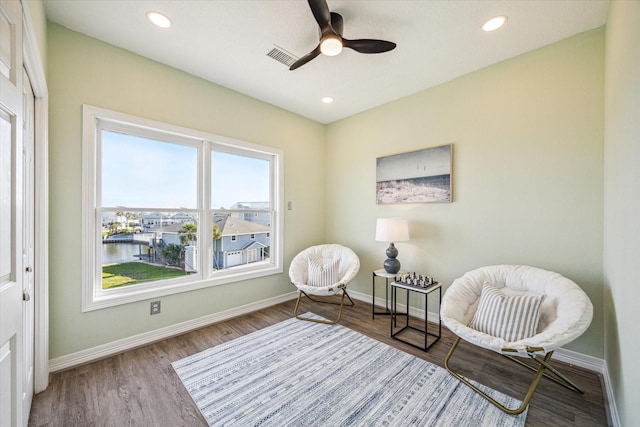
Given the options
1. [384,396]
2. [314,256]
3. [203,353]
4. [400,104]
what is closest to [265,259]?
[314,256]

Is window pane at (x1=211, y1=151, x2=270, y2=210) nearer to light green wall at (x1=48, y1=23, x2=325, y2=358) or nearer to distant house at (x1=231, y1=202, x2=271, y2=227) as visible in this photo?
distant house at (x1=231, y1=202, x2=271, y2=227)

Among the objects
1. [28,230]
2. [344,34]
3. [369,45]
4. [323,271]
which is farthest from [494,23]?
[28,230]

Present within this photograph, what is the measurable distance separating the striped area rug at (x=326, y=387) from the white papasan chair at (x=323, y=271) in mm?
582

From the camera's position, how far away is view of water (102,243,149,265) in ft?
8.01

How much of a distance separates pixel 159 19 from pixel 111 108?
3.00ft

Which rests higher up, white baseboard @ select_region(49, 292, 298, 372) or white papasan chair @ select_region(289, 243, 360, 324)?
white papasan chair @ select_region(289, 243, 360, 324)

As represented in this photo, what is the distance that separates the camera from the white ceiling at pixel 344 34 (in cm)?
191

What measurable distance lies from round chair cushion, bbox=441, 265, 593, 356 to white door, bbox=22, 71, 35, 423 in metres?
2.85

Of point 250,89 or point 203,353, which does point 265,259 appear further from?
point 250,89

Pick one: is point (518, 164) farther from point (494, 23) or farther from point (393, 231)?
point (393, 231)

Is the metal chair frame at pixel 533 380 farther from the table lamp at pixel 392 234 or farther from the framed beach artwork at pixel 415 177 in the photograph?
the framed beach artwork at pixel 415 177

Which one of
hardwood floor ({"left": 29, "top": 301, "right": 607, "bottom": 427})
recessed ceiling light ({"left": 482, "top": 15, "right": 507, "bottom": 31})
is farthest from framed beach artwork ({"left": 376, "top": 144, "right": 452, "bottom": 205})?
hardwood floor ({"left": 29, "top": 301, "right": 607, "bottom": 427})

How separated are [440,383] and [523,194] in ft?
6.12

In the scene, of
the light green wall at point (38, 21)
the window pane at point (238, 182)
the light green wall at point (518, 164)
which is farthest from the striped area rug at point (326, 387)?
the light green wall at point (38, 21)
